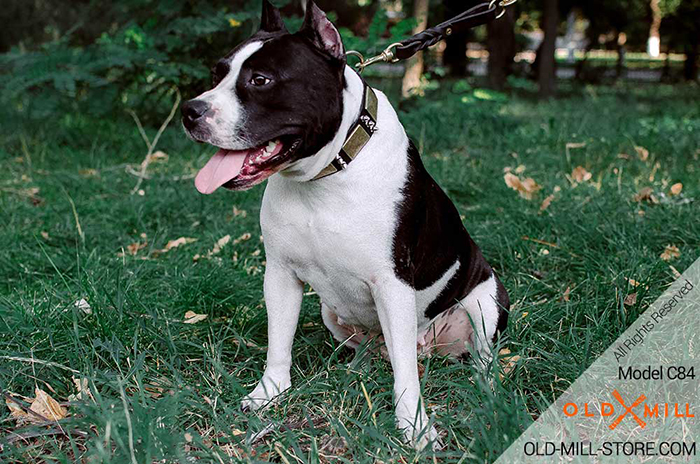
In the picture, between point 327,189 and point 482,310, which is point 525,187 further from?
point 327,189

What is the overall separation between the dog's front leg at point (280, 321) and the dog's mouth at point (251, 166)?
411 millimetres

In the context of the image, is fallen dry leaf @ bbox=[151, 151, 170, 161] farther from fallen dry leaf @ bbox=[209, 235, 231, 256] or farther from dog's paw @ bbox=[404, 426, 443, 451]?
dog's paw @ bbox=[404, 426, 443, 451]

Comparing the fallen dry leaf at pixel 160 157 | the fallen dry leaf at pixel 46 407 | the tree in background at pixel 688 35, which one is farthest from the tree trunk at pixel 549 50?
the fallen dry leaf at pixel 46 407

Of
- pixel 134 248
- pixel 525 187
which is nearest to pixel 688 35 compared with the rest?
pixel 525 187

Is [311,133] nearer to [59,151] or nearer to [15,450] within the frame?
[15,450]

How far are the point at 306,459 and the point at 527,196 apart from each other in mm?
2754

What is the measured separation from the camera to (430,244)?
245 cm

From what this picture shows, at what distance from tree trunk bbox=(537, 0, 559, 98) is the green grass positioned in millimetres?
6271

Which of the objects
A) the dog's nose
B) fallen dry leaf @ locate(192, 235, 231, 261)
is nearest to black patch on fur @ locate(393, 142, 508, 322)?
the dog's nose

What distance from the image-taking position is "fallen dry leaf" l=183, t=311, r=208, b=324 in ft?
9.27

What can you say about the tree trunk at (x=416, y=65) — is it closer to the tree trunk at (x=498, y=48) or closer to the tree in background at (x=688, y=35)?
the tree trunk at (x=498, y=48)

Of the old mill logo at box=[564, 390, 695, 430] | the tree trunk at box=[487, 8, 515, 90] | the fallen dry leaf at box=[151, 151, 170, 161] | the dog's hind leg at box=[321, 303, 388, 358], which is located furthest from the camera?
the tree trunk at box=[487, 8, 515, 90]

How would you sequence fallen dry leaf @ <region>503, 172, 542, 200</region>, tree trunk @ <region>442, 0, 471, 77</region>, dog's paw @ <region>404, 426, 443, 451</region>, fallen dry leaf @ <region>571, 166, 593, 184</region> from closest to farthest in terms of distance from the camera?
dog's paw @ <region>404, 426, 443, 451</region> < fallen dry leaf @ <region>503, 172, 542, 200</region> < fallen dry leaf @ <region>571, 166, 593, 184</region> < tree trunk @ <region>442, 0, 471, 77</region>

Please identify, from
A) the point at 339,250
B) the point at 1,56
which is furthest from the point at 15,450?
the point at 1,56
